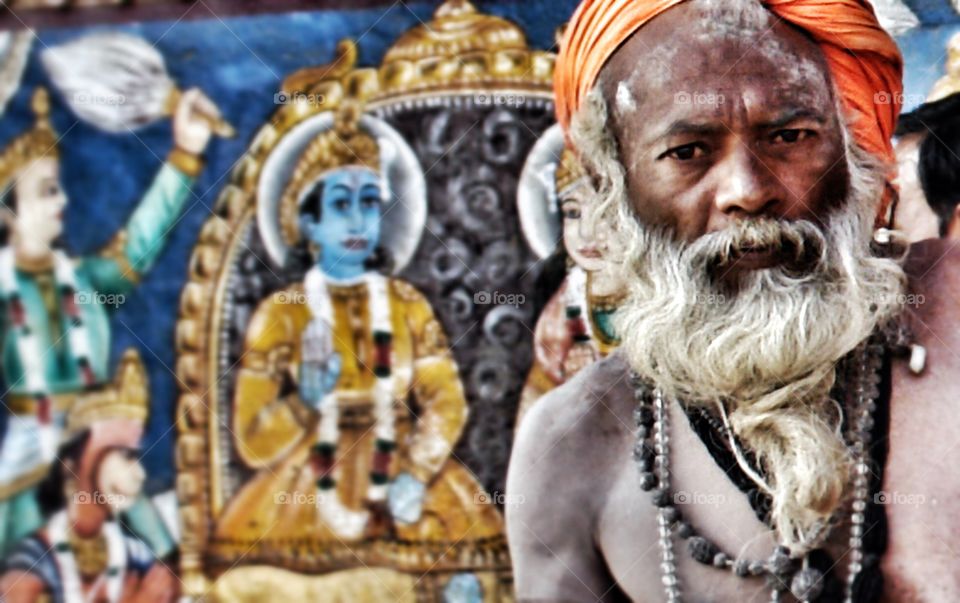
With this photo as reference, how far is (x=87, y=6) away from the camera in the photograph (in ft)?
11.5

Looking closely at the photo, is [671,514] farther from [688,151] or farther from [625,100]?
[625,100]

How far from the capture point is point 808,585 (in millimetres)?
2389

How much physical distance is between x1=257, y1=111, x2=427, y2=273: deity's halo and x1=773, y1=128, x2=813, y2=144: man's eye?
110cm

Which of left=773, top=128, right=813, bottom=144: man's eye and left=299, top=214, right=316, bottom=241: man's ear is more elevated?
left=299, top=214, right=316, bottom=241: man's ear

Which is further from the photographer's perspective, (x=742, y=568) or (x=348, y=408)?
(x=348, y=408)

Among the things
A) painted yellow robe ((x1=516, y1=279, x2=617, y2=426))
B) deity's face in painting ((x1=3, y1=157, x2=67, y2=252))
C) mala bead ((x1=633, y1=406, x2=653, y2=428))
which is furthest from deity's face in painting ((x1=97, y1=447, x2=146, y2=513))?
mala bead ((x1=633, y1=406, x2=653, y2=428))

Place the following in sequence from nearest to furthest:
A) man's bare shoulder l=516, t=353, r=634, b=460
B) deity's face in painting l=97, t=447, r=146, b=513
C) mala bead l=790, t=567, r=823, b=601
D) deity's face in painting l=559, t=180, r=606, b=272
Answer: mala bead l=790, t=567, r=823, b=601, man's bare shoulder l=516, t=353, r=634, b=460, deity's face in painting l=559, t=180, r=606, b=272, deity's face in painting l=97, t=447, r=146, b=513

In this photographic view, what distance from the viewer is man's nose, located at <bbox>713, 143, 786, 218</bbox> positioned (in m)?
2.45

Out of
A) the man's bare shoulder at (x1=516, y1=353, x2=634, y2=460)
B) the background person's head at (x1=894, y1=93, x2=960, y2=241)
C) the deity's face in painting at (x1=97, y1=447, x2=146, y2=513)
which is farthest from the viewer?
the deity's face in painting at (x1=97, y1=447, x2=146, y2=513)

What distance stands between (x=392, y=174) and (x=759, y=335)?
3.96 feet

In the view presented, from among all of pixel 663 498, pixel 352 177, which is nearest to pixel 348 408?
pixel 352 177

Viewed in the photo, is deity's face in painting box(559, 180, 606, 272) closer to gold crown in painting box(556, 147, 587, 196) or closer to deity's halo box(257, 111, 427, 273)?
gold crown in painting box(556, 147, 587, 196)

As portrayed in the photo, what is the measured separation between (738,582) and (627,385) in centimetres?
43

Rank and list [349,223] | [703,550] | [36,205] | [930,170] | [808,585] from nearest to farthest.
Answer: [808,585] → [703,550] → [930,170] → [349,223] → [36,205]
